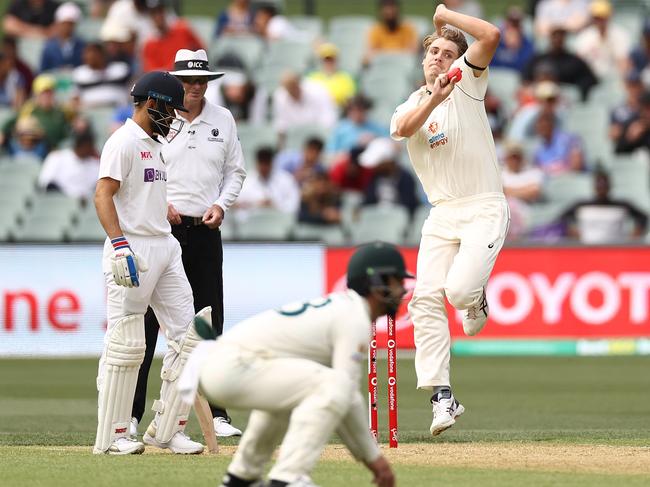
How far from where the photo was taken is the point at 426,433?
963 centimetres

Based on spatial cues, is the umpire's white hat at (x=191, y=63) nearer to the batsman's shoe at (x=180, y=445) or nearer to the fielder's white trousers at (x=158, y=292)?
the fielder's white trousers at (x=158, y=292)

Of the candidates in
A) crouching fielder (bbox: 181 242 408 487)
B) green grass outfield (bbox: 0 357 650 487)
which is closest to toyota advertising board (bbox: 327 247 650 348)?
green grass outfield (bbox: 0 357 650 487)

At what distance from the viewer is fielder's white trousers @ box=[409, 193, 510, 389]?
8.27 metres

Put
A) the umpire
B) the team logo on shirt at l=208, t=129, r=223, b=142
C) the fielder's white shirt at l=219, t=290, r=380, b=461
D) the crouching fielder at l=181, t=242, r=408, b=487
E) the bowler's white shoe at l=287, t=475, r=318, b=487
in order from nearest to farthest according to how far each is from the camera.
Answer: the bowler's white shoe at l=287, t=475, r=318, b=487 < the crouching fielder at l=181, t=242, r=408, b=487 < the fielder's white shirt at l=219, t=290, r=380, b=461 < the umpire < the team logo on shirt at l=208, t=129, r=223, b=142

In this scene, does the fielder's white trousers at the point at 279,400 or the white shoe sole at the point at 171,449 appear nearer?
the fielder's white trousers at the point at 279,400

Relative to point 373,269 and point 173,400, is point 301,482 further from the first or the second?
point 173,400

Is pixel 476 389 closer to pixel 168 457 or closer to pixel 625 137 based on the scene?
pixel 168 457

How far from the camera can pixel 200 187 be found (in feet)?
30.4

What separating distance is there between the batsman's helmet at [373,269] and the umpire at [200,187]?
9.80 ft

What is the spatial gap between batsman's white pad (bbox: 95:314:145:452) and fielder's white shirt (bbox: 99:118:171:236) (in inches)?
21.1

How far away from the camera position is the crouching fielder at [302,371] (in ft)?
19.1

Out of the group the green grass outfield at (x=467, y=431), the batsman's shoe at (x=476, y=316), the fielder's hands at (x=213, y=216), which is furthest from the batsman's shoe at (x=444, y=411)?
the fielder's hands at (x=213, y=216)

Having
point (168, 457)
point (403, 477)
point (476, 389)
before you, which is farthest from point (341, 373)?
point (476, 389)

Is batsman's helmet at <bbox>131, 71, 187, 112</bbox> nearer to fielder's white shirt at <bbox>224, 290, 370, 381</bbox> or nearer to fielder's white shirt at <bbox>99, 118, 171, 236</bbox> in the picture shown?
fielder's white shirt at <bbox>99, 118, 171, 236</bbox>
